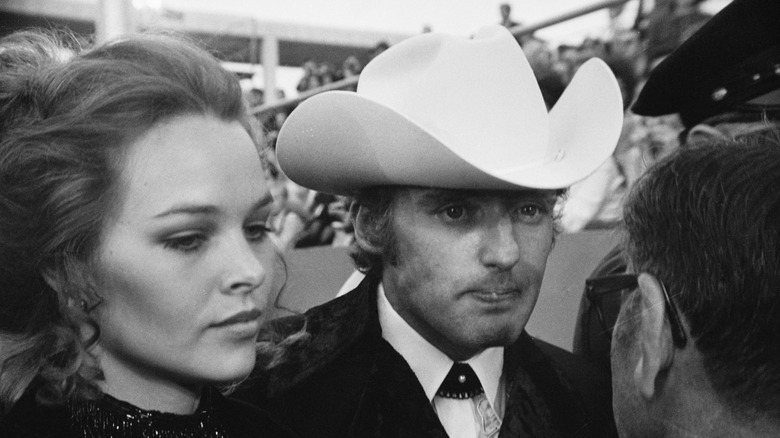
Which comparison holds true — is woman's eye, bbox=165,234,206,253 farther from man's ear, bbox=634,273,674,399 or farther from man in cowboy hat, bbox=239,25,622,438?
man's ear, bbox=634,273,674,399

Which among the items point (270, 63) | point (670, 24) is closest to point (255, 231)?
point (670, 24)

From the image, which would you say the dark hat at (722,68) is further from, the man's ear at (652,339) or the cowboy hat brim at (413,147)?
the man's ear at (652,339)

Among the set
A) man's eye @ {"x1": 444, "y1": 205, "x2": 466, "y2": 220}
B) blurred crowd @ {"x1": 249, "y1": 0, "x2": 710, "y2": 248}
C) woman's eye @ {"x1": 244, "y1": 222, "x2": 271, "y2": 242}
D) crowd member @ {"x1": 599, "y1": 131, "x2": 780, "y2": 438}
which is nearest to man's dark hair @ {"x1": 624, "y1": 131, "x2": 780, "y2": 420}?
crowd member @ {"x1": 599, "y1": 131, "x2": 780, "y2": 438}

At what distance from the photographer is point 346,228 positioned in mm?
4105

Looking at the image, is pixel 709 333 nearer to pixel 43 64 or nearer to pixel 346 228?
pixel 43 64

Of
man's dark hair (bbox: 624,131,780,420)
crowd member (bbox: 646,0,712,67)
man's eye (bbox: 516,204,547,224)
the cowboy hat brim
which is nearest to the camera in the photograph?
man's dark hair (bbox: 624,131,780,420)

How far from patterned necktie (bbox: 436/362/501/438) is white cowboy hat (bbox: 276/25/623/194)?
0.43 meters

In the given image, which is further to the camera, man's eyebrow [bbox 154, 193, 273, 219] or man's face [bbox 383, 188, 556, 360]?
man's face [bbox 383, 188, 556, 360]

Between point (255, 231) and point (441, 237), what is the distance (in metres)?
0.43

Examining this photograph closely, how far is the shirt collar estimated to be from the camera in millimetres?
1771

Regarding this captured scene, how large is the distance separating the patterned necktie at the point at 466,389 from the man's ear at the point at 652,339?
0.48 metres

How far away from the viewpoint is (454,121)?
1734 mm

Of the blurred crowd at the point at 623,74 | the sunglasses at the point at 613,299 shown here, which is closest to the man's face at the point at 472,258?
the sunglasses at the point at 613,299

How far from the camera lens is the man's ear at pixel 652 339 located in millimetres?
1297
